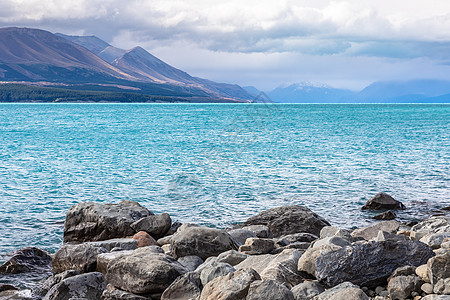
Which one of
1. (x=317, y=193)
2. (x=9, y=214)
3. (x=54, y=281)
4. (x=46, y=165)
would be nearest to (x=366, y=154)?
(x=317, y=193)

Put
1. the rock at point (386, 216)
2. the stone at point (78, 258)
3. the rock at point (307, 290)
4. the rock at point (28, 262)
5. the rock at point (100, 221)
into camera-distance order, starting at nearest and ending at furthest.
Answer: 1. the rock at point (307, 290)
2. the stone at point (78, 258)
3. the rock at point (28, 262)
4. the rock at point (100, 221)
5. the rock at point (386, 216)

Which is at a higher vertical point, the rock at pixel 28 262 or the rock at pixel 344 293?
the rock at pixel 344 293

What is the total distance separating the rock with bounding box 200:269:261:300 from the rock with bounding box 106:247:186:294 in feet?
4.11

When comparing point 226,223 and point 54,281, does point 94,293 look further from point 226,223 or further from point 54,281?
point 226,223

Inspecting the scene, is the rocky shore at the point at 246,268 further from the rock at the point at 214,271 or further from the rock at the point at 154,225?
the rock at the point at 154,225

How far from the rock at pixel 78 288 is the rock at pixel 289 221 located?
269 inches

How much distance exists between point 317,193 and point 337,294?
1700 centimetres

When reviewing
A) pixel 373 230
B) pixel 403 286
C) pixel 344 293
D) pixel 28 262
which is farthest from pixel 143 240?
pixel 403 286

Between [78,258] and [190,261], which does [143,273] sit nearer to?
[190,261]

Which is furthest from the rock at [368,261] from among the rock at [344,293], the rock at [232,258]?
the rock at [232,258]

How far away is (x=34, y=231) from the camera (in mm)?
16906

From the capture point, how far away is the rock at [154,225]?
14.6 meters

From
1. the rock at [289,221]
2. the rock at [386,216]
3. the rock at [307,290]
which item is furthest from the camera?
the rock at [386,216]

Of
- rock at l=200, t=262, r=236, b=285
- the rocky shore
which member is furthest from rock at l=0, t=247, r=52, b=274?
rock at l=200, t=262, r=236, b=285
